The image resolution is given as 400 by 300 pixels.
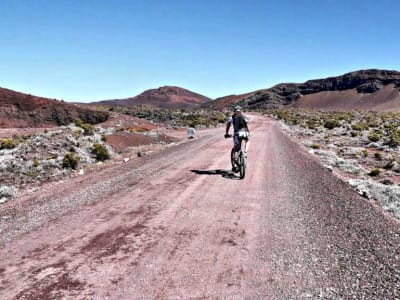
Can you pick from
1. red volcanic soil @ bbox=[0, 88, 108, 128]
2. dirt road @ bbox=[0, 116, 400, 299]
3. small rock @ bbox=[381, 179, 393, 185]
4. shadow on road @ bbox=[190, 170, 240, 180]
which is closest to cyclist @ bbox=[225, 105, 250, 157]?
shadow on road @ bbox=[190, 170, 240, 180]

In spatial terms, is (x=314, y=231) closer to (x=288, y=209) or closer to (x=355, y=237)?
(x=355, y=237)

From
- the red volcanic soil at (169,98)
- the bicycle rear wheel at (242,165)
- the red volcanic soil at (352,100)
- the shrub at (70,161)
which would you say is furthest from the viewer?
the red volcanic soil at (169,98)

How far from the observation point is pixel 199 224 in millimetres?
7496

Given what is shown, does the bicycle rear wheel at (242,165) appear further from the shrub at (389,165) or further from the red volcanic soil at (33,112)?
the red volcanic soil at (33,112)

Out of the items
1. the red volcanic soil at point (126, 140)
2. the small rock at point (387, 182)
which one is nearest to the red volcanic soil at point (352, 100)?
the red volcanic soil at point (126, 140)

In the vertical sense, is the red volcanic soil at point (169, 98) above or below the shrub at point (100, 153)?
above

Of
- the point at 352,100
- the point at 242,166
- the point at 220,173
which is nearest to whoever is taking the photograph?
the point at 242,166

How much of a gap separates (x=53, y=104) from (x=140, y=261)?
40.8 m

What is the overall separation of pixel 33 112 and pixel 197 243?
39.3 meters

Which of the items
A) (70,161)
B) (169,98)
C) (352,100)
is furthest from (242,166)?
(169,98)

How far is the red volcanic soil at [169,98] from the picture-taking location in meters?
162

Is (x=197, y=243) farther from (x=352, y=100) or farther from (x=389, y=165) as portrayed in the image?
(x=352, y=100)

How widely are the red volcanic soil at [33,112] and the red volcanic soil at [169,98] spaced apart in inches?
4493

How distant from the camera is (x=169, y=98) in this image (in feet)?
562
